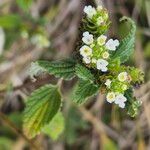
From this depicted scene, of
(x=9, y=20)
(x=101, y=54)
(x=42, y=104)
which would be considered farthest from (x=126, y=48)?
(x=9, y=20)

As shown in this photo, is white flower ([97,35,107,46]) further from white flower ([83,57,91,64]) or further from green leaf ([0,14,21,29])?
green leaf ([0,14,21,29])

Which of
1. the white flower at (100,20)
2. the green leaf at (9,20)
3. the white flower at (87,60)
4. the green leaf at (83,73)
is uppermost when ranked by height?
the green leaf at (9,20)

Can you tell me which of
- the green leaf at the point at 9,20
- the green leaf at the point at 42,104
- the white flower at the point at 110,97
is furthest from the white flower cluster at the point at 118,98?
the green leaf at the point at 9,20

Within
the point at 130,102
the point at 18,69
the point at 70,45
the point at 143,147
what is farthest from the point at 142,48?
the point at 130,102

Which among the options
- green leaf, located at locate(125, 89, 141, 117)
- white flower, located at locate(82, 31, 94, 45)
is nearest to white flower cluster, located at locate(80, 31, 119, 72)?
white flower, located at locate(82, 31, 94, 45)

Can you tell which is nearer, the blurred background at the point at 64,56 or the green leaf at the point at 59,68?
the green leaf at the point at 59,68

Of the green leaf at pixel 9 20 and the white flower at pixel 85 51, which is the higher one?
the green leaf at pixel 9 20

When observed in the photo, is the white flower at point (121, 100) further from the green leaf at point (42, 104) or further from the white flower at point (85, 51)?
the green leaf at point (42, 104)
